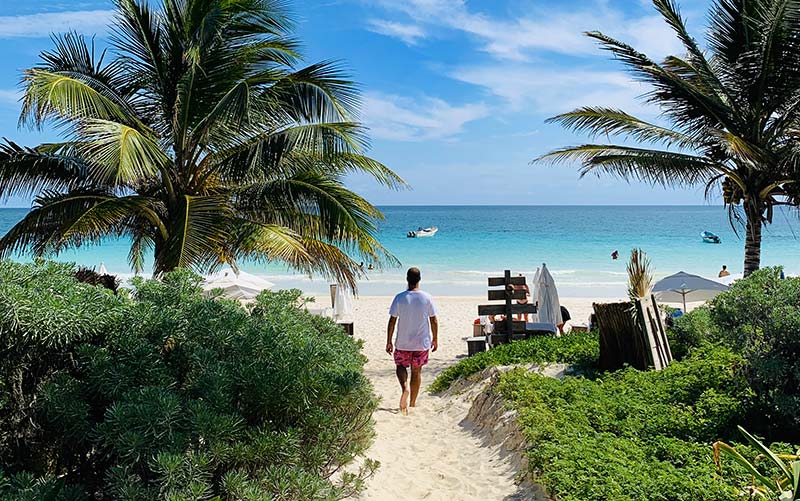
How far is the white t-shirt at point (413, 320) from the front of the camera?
24.3 ft

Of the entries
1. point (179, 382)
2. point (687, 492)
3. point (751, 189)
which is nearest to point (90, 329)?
point (179, 382)

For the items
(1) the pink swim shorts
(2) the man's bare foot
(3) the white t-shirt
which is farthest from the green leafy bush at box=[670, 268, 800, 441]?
(2) the man's bare foot

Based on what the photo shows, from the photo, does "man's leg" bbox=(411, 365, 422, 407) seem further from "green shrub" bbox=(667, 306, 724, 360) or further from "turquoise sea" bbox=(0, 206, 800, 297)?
"turquoise sea" bbox=(0, 206, 800, 297)

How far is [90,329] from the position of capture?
363 centimetres

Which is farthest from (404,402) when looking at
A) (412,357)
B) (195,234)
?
(195,234)

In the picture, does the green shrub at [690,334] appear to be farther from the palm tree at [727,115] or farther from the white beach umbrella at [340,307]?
the white beach umbrella at [340,307]

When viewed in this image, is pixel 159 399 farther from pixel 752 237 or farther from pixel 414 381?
pixel 752 237

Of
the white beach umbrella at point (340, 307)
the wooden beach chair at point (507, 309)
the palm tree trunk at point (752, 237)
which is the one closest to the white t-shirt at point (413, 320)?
the wooden beach chair at point (507, 309)

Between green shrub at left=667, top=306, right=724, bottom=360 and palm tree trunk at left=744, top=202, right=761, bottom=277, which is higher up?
palm tree trunk at left=744, top=202, right=761, bottom=277

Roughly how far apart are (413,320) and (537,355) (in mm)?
2555

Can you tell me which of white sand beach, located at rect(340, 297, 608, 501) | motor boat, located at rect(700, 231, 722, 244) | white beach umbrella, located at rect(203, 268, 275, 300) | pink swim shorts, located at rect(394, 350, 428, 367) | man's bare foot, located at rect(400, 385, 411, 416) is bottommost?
white sand beach, located at rect(340, 297, 608, 501)

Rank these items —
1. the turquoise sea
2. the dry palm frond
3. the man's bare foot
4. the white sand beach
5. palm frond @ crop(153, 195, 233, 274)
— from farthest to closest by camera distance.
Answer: the turquoise sea < palm frond @ crop(153, 195, 233, 274) < the man's bare foot < the dry palm frond < the white sand beach

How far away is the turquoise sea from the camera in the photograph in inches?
1314

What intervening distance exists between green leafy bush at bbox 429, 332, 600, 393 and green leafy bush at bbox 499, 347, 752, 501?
1.22 m
